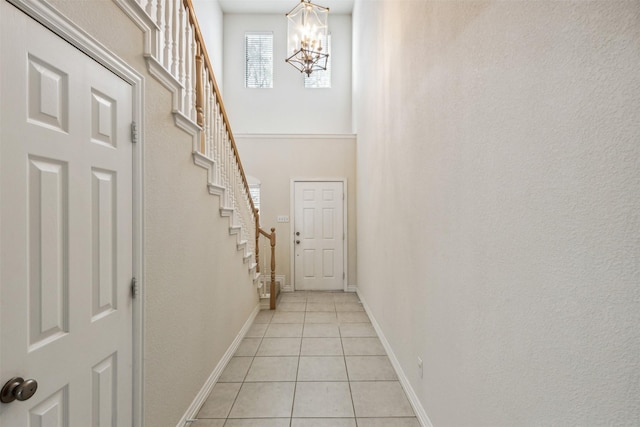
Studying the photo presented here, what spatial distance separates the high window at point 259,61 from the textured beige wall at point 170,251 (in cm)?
463

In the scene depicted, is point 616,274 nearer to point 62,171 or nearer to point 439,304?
point 439,304

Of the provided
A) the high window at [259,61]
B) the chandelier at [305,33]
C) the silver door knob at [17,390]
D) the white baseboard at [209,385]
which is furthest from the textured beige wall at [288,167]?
the silver door knob at [17,390]

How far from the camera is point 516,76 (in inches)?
41.9

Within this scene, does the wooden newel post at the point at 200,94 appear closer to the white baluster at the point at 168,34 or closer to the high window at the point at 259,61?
the white baluster at the point at 168,34

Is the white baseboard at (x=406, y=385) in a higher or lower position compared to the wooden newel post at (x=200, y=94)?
lower

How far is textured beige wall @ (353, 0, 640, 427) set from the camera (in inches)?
28.8

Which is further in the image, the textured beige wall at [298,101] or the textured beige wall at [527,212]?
the textured beige wall at [298,101]

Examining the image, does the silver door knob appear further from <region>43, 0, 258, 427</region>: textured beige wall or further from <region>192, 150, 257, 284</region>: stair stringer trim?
<region>192, 150, 257, 284</region>: stair stringer trim

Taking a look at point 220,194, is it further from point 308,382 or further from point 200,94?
point 308,382

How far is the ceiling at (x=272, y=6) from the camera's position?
600 centimetres

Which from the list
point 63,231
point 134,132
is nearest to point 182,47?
point 134,132

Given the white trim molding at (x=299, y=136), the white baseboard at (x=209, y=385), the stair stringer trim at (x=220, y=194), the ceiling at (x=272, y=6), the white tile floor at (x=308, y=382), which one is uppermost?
the ceiling at (x=272, y=6)

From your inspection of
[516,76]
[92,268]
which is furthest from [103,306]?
[516,76]

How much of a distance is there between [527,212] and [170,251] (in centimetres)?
179
